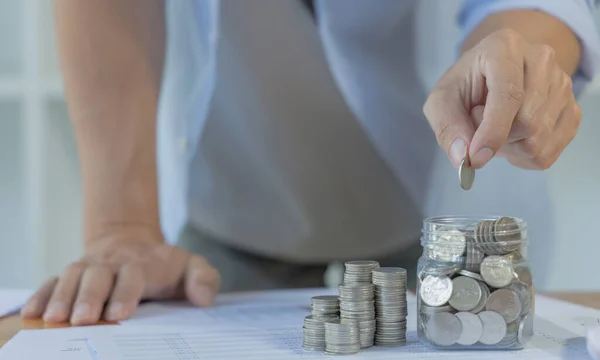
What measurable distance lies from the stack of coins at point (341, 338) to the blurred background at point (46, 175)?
1.37m

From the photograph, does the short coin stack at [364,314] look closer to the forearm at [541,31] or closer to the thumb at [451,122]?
the thumb at [451,122]

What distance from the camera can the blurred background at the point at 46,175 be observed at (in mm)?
1918

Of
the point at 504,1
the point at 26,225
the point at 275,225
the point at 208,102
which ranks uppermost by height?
the point at 504,1

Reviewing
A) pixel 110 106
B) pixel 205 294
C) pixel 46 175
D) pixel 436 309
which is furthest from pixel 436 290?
pixel 46 175

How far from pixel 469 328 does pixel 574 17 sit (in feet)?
1.29

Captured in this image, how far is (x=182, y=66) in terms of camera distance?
1.10 metres

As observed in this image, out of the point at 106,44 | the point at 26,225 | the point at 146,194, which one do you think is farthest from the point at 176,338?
the point at 26,225

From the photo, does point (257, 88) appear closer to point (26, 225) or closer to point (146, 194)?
point (146, 194)

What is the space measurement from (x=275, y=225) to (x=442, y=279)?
1.77 ft

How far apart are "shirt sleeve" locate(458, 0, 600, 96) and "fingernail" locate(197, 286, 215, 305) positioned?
405mm

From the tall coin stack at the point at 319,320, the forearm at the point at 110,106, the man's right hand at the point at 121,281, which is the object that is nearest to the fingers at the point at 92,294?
the man's right hand at the point at 121,281

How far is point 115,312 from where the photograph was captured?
2.47 ft

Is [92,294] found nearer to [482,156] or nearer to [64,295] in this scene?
[64,295]

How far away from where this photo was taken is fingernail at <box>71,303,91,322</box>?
2.40 feet
